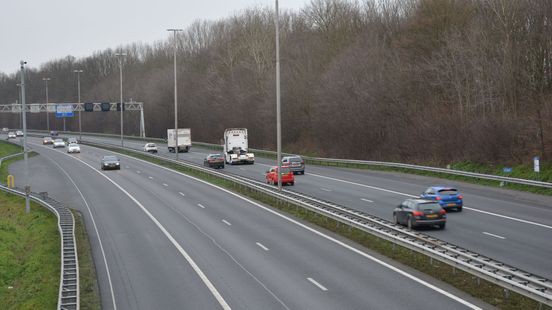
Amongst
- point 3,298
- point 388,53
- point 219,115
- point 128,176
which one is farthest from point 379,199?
point 219,115

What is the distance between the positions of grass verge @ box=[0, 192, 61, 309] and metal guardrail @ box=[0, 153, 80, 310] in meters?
0.45

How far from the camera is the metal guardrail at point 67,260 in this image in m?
17.3

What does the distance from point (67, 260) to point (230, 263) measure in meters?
5.53

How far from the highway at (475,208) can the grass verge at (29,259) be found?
1422 cm

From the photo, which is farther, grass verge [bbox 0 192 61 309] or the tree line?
the tree line

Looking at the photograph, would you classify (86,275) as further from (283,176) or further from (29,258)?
(283,176)

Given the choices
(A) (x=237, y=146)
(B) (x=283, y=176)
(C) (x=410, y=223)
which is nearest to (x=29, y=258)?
(C) (x=410, y=223)

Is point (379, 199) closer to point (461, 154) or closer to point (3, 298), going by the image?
point (461, 154)

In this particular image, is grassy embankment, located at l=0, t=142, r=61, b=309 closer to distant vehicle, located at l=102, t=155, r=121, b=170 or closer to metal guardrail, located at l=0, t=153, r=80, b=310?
metal guardrail, located at l=0, t=153, r=80, b=310

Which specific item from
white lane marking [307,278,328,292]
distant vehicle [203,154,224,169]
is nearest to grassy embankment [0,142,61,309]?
white lane marking [307,278,328,292]

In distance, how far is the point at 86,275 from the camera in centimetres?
2111

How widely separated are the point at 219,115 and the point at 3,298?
8507 cm

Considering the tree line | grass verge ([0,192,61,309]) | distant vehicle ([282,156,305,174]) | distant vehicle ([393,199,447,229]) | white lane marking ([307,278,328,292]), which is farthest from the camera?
distant vehicle ([282,156,305,174])

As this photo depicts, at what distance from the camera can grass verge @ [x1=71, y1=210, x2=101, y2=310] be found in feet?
58.7
